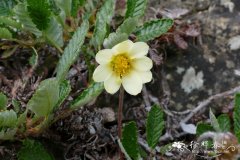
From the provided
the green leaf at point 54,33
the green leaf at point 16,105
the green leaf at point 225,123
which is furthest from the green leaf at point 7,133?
the green leaf at point 225,123

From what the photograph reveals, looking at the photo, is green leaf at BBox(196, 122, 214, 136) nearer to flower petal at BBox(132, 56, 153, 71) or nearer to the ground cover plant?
the ground cover plant

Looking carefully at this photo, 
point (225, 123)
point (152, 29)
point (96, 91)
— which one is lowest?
point (225, 123)

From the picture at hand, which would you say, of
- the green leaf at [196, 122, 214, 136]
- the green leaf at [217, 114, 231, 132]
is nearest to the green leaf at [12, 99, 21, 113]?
the green leaf at [196, 122, 214, 136]

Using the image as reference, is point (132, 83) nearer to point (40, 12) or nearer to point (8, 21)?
point (40, 12)

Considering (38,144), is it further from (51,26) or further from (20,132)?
(51,26)

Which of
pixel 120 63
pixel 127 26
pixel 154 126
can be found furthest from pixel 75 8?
pixel 154 126

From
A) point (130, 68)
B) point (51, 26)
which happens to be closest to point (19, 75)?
point (51, 26)
